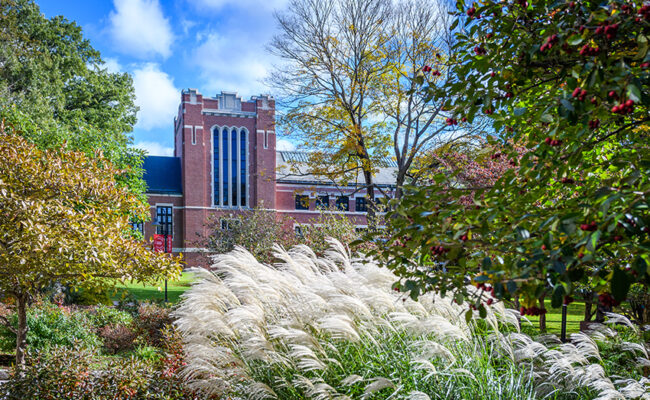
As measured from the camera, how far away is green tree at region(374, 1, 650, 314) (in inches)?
70.6

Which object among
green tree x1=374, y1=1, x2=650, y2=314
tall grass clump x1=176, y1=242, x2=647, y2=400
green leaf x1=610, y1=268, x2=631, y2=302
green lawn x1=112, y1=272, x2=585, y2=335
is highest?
green tree x1=374, y1=1, x2=650, y2=314

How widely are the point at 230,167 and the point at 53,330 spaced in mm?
31075

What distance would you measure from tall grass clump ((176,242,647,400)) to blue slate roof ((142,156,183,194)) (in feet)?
120

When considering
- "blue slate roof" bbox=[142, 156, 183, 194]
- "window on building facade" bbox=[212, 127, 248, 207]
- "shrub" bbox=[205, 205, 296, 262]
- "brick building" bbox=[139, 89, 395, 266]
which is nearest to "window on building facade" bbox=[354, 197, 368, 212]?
"brick building" bbox=[139, 89, 395, 266]

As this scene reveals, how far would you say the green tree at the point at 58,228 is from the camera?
20.6 ft

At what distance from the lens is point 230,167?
41.6 m

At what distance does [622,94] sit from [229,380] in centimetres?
429

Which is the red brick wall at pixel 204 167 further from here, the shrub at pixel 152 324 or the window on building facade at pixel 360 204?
the shrub at pixel 152 324

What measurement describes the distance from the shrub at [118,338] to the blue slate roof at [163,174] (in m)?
29.4

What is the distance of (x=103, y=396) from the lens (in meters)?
5.15

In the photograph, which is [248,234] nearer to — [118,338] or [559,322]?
[118,338]

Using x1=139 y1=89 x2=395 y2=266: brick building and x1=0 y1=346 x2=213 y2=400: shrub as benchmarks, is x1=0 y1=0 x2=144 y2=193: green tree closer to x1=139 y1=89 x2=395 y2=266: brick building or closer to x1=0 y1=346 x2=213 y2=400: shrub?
x1=139 y1=89 x2=395 y2=266: brick building

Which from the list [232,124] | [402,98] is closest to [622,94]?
[402,98]

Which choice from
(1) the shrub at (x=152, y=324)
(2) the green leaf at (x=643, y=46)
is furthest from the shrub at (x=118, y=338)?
(2) the green leaf at (x=643, y=46)
